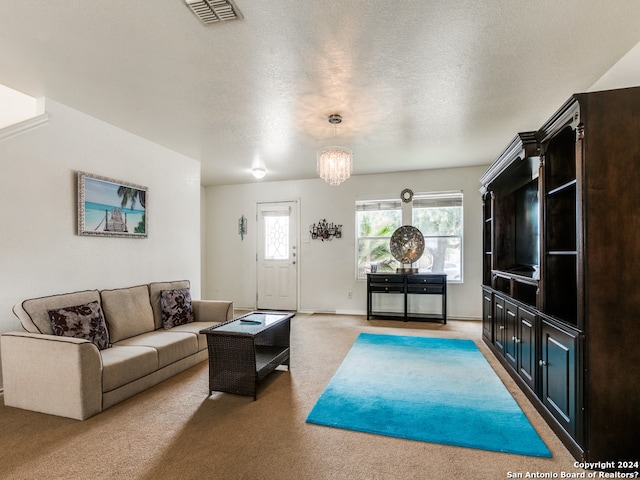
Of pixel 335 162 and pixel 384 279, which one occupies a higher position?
pixel 335 162

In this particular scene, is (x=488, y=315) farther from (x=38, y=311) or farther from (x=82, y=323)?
(x=38, y=311)

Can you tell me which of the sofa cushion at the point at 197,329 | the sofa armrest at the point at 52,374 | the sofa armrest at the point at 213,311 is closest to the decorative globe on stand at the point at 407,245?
the sofa armrest at the point at 213,311

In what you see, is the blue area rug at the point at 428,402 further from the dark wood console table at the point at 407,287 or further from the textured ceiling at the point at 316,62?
the textured ceiling at the point at 316,62

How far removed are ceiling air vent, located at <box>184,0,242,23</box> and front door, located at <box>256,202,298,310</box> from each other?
477 centimetres

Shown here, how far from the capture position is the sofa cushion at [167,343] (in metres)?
3.14

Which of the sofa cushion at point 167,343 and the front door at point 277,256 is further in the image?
the front door at point 277,256

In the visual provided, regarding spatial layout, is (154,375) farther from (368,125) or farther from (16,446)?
(368,125)

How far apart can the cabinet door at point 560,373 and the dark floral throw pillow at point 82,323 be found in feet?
11.4

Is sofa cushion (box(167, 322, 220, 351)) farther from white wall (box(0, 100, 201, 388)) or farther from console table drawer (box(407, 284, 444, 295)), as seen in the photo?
console table drawer (box(407, 284, 444, 295))

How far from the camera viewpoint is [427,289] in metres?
5.63

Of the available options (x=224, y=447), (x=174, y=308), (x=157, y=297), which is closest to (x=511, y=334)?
(x=224, y=447)

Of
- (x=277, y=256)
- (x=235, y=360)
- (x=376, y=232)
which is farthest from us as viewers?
(x=277, y=256)

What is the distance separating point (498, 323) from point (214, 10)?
148 inches

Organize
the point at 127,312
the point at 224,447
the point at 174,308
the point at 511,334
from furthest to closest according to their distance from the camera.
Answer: the point at 174,308 → the point at 127,312 → the point at 511,334 → the point at 224,447
